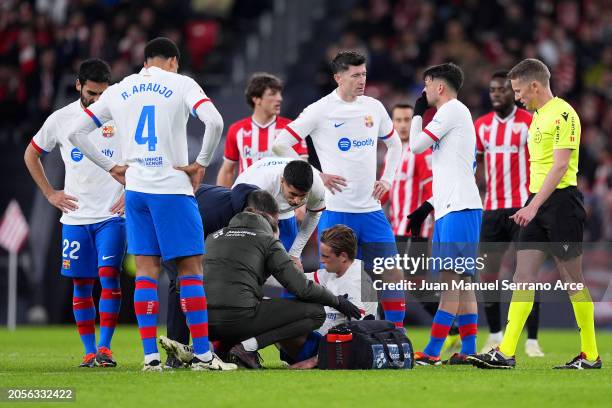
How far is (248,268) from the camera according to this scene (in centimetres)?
977

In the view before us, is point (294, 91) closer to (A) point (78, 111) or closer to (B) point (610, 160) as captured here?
(B) point (610, 160)

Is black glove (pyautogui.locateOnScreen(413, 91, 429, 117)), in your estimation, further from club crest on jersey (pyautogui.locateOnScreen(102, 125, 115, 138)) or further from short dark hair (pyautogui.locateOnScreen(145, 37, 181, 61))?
club crest on jersey (pyautogui.locateOnScreen(102, 125, 115, 138))

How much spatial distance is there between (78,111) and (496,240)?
183 inches

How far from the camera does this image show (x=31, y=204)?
66.0ft

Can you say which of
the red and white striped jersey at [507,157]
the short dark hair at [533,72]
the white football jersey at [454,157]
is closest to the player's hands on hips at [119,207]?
the white football jersey at [454,157]

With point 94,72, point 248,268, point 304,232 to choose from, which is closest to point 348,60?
point 304,232

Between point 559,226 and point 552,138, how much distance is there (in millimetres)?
689

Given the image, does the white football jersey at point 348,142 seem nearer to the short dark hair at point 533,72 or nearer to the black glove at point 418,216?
the black glove at point 418,216

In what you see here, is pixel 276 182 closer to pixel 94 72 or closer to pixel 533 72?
pixel 94 72

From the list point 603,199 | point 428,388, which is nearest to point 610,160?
point 603,199

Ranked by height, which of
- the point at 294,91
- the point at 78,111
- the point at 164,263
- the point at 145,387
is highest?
the point at 294,91

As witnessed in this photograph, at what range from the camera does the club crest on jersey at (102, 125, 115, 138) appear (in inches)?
434

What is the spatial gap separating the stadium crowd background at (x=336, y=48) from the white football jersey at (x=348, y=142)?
8027 mm

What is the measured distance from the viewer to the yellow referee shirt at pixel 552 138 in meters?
9.82
